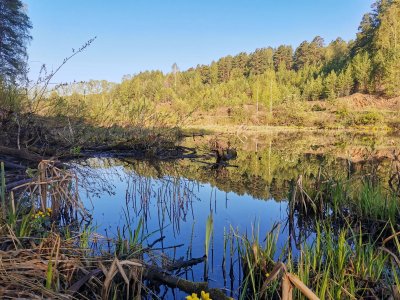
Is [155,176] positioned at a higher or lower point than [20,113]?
lower

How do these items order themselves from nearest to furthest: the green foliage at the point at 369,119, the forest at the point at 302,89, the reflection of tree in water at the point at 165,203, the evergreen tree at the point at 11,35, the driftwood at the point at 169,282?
the driftwood at the point at 169,282 → the reflection of tree in water at the point at 165,203 → the evergreen tree at the point at 11,35 → the green foliage at the point at 369,119 → the forest at the point at 302,89

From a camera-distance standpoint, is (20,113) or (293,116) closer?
(20,113)

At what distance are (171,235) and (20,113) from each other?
683 cm

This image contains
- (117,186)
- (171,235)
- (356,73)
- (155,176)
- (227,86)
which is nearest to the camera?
(171,235)

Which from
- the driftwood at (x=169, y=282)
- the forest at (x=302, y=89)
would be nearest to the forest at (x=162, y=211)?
the driftwood at (x=169, y=282)

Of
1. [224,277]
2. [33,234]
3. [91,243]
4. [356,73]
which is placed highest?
[356,73]

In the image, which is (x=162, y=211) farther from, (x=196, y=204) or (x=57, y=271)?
(x=57, y=271)

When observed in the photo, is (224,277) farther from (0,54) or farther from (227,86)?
(227,86)

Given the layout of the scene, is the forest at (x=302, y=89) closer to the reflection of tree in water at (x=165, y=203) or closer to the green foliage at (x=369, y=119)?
the green foliage at (x=369, y=119)

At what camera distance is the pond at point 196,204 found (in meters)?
3.59

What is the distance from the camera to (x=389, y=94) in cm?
5778

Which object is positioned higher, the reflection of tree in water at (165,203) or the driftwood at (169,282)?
the driftwood at (169,282)

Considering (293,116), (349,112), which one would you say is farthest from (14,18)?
(349,112)

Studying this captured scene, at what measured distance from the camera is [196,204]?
6.31 meters
